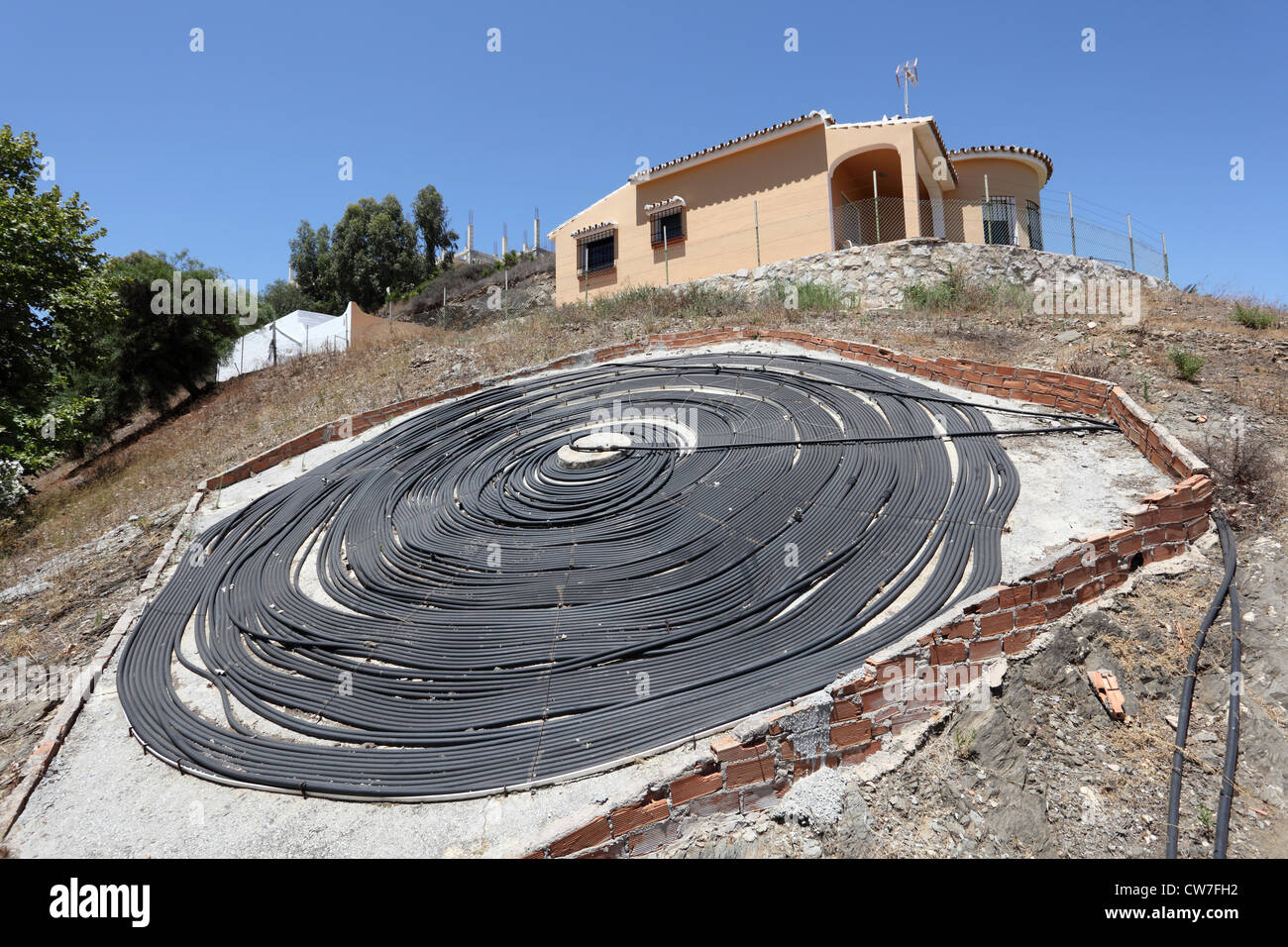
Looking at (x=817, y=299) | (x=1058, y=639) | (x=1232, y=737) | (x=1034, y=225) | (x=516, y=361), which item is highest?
(x=1034, y=225)

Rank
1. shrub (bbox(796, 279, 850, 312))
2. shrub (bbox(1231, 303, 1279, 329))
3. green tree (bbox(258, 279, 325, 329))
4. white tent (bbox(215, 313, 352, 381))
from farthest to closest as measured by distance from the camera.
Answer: green tree (bbox(258, 279, 325, 329))
white tent (bbox(215, 313, 352, 381))
shrub (bbox(796, 279, 850, 312))
shrub (bbox(1231, 303, 1279, 329))

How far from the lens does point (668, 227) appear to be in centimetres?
1888

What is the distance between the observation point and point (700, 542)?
584cm

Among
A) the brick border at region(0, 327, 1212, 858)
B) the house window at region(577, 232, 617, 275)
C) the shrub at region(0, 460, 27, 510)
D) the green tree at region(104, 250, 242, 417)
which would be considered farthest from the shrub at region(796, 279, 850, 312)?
the green tree at region(104, 250, 242, 417)

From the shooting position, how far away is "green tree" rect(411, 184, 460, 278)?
36.6 metres

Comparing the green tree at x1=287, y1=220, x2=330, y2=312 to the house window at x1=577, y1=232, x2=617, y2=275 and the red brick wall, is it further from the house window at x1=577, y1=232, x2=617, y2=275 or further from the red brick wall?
the red brick wall

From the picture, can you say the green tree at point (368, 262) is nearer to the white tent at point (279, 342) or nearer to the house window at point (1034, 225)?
the white tent at point (279, 342)

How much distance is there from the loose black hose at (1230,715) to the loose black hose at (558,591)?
3.89 feet

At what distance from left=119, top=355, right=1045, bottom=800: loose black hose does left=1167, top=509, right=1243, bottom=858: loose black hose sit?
1.18 metres

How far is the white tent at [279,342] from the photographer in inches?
786

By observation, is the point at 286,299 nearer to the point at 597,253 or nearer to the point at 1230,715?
the point at 597,253

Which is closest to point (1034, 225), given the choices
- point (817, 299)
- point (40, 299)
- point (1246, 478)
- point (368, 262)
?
point (817, 299)

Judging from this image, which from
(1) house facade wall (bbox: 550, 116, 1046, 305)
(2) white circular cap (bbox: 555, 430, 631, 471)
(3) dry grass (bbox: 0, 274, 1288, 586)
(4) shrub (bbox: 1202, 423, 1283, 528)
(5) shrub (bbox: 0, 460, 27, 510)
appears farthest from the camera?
(1) house facade wall (bbox: 550, 116, 1046, 305)

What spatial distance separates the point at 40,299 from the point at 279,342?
6.92 m
